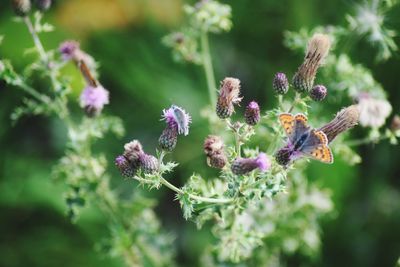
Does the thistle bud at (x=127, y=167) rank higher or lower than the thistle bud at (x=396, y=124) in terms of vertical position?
lower

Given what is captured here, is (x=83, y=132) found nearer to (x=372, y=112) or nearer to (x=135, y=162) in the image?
(x=135, y=162)

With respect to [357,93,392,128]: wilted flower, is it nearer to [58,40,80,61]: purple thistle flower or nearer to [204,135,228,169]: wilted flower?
[204,135,228,169]: wilted flower

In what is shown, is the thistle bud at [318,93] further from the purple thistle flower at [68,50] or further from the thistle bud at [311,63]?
the purple thistle flower at [68,50]

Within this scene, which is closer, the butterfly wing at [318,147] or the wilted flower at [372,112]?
the butterfly wing at [318,147]

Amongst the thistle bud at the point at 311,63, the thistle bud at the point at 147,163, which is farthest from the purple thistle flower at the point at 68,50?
the thistle bud at the point at 311,63

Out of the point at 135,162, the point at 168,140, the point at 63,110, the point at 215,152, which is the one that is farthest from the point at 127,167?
the point at 63,110

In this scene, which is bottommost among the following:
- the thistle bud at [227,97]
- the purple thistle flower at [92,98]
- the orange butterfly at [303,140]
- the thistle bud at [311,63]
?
the orange butterfly at [303,140]

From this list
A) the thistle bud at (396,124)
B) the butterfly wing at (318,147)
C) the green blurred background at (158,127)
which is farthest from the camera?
the green blurred background at (158,127)
